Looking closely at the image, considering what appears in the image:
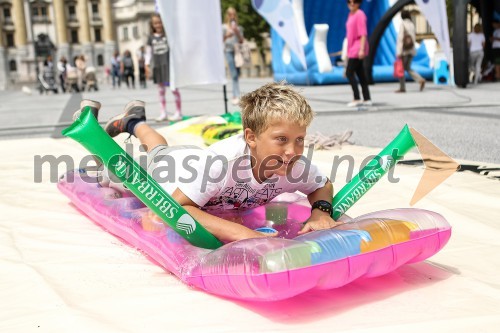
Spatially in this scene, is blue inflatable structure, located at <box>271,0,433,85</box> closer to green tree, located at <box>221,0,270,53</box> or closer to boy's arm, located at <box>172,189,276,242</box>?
boy's arm, located at <box>172,189,276,242</box>

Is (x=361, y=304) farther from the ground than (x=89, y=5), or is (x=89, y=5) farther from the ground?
(x=89, y=5)

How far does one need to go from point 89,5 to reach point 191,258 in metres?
71.3

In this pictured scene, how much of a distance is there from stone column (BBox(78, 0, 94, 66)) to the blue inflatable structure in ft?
174

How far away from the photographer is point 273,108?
2.02m

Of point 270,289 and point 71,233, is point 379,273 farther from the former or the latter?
point 71,233

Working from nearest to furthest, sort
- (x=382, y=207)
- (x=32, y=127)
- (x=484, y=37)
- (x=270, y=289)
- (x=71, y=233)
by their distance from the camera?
1. (x=270, y=289)
2. (x=71, y=233)
3. (x=382, y=207)
4. (x=32, y=127)
5. (x=484, y=37)

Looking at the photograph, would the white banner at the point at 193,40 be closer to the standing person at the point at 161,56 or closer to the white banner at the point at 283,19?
the standing person at the point at 161,56

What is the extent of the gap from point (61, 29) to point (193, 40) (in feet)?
211

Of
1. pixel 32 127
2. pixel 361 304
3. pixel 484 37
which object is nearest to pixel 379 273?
pixel 361 304

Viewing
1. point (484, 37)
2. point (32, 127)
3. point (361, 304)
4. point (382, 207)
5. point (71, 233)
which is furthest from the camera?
point (484, 37)

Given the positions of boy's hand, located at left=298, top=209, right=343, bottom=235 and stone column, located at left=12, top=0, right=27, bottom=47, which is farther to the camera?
stone column, located at left=12, top=0, right=27, bottom=47

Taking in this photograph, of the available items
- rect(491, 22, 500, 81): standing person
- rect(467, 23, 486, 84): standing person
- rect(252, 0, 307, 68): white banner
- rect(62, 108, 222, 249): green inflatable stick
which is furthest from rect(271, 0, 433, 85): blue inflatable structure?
rect(62, 108, 222, 249): green inflatable stick

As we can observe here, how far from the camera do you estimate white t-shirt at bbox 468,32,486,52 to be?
12844 millimetres

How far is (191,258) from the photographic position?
1.96 m
